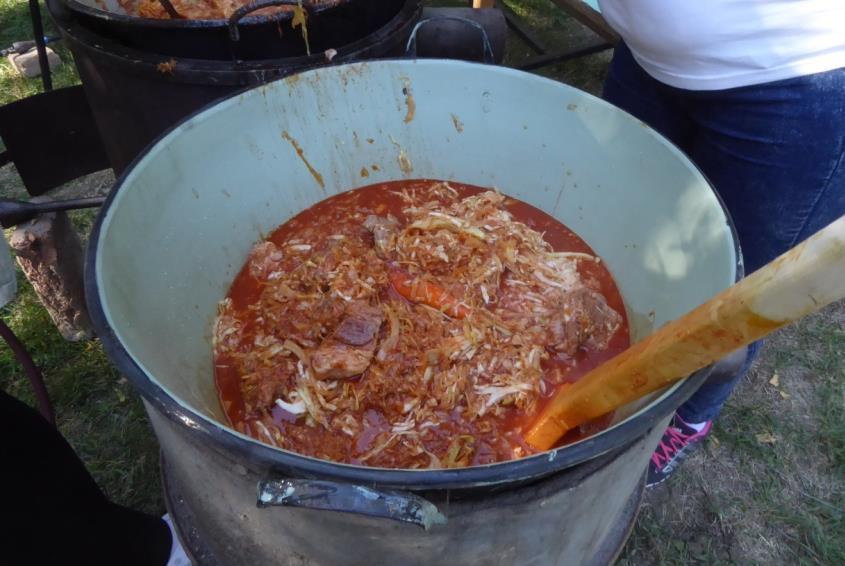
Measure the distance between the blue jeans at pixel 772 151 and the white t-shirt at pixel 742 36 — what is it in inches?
1.9

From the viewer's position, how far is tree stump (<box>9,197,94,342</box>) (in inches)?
113

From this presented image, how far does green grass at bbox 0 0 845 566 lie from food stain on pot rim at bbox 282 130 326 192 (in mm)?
1475

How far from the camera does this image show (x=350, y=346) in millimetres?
1973

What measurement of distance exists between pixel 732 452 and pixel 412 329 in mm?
1893

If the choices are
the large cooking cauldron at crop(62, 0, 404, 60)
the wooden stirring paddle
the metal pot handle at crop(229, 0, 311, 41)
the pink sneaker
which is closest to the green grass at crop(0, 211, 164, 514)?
the large cooking cauldron at crop(62, 0, 404, 60)

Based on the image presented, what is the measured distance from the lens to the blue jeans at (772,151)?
1.84m

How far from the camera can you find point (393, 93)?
7.99 feet

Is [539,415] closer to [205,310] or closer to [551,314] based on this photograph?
[551,314]

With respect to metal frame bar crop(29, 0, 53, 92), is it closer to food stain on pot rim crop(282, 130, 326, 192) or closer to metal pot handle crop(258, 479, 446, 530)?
food stain on pot rim crop(282, 130, 326, 192)

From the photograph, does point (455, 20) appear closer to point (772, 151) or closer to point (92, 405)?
point (772, 151)

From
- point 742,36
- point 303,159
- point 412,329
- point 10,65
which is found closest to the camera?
point 742,36

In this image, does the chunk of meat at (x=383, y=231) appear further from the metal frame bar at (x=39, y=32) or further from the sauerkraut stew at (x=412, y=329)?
the metal frame bar at (x=39, y=32)

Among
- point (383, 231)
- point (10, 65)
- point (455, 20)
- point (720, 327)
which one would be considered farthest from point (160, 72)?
point (10, 65)

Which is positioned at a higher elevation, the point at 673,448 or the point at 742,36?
the point at 742,36
